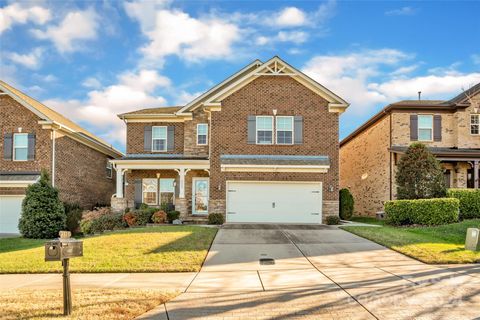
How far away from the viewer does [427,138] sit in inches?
959

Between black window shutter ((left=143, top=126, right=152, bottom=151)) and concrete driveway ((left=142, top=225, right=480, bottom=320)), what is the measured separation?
479 inches

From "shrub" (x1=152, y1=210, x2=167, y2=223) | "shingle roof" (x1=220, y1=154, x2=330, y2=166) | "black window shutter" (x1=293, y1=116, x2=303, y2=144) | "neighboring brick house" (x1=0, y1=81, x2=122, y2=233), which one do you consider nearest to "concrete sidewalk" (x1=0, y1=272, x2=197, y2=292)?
"shrub" (x1=152, y1=210, x2=167, y2=223)

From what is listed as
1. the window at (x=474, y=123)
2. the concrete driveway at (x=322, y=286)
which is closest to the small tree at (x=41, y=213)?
the concrete driveway at (x=322, y=286)

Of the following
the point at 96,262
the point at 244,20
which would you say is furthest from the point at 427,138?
the point at 96,262

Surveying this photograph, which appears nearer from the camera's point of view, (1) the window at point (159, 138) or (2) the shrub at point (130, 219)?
(2) the shrub at point (130, 219)

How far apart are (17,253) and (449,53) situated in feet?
65.9

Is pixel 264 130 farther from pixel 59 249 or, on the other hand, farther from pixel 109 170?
pixel 59 249

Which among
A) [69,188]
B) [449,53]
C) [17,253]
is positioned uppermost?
[449,53]

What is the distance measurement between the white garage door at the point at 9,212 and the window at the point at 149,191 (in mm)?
6447

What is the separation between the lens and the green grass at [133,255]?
1057 cm

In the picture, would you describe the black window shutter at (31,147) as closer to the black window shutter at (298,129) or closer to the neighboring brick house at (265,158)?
the neighboring brick house at (265,158)

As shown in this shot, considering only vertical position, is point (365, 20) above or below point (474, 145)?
above

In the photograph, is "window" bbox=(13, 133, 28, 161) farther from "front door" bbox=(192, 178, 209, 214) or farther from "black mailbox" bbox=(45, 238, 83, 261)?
"black mailbox" bbox=(45, 238, 83, 261)

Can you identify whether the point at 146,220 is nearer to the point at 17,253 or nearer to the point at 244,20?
the point at 17,253
